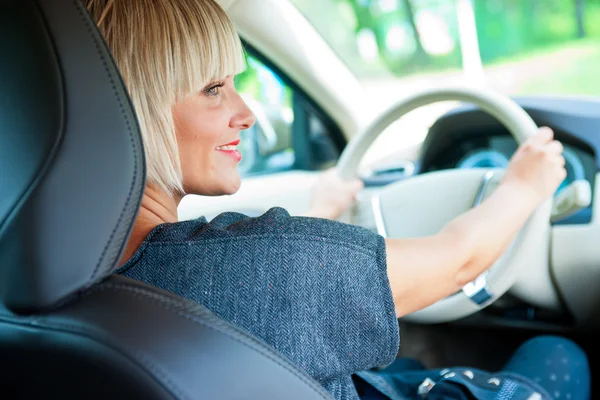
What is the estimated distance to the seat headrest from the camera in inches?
26.4

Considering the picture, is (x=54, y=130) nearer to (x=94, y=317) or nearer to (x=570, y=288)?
(x=94, y=317)

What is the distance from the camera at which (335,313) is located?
0.87m

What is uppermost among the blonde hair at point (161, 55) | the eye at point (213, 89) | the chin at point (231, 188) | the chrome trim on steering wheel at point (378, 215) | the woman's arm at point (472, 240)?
the blonde hair at point (161, 55)

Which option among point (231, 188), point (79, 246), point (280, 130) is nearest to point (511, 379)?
point (231, 188)

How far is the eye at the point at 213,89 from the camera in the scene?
1033mm

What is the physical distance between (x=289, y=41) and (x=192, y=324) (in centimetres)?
147

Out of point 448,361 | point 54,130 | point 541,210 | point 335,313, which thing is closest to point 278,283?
point 335,313

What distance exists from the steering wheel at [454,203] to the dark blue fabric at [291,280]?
53 centimetres

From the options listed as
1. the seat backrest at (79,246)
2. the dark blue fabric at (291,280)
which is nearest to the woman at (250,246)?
the dark blue fabric at (291,280)

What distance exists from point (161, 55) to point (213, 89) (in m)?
0.11

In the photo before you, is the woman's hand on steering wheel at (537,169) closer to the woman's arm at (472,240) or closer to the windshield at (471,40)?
Answer: the woman's arm at (472,240)

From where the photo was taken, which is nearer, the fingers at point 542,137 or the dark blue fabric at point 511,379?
the dark blue fabric at point 511,379

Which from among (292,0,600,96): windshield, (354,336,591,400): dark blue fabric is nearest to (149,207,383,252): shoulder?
(354,336,591,400): dark blue fabric

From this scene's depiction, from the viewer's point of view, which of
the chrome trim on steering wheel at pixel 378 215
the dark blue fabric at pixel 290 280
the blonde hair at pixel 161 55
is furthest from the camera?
the chrome trim on steering wheel at pixel 378 215
